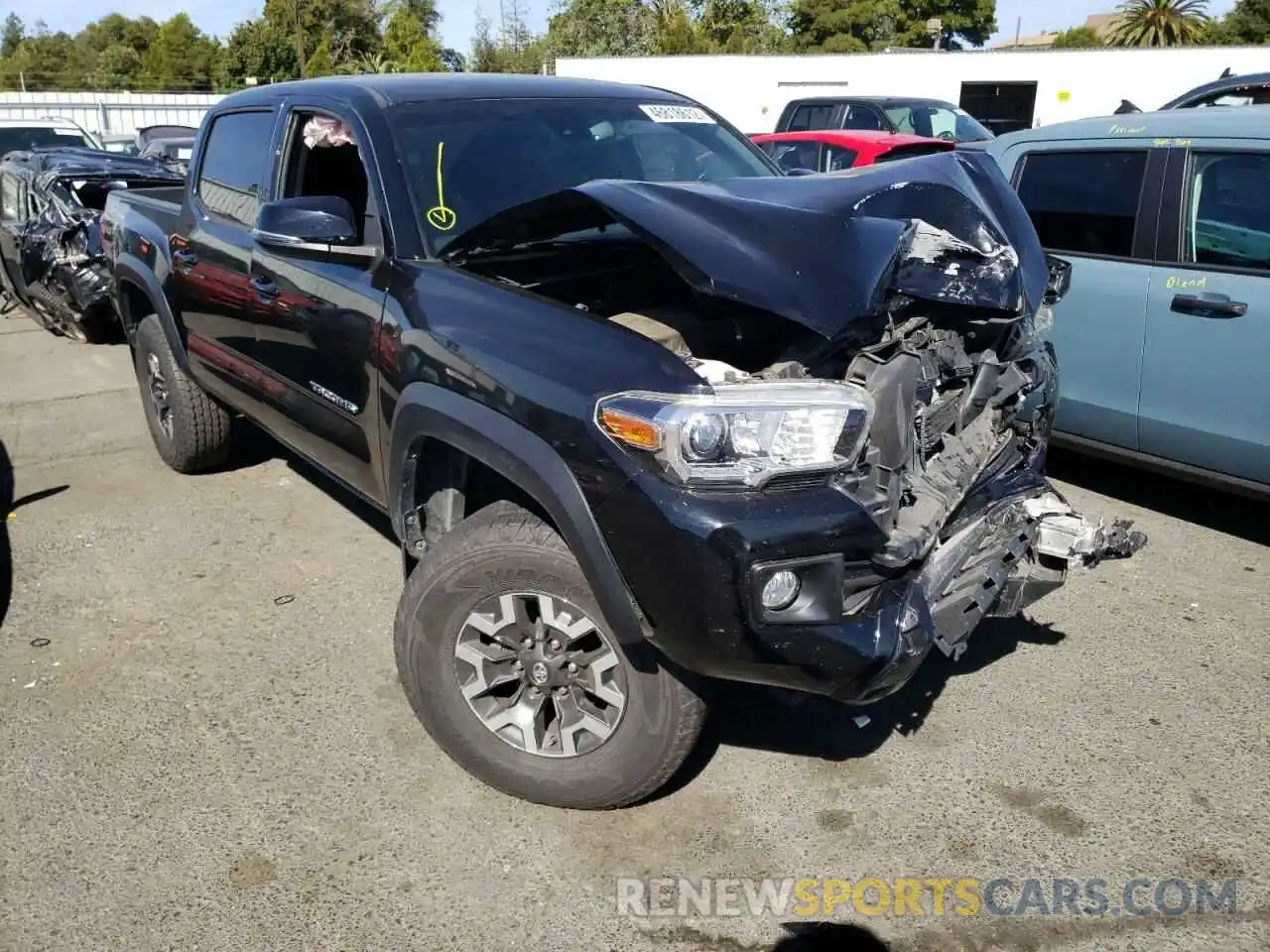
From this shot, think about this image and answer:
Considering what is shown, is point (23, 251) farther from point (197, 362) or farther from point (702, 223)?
point (702, 223)

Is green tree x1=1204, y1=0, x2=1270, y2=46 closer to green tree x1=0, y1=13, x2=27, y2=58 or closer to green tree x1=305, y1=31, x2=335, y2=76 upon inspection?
green tree x1=305, y1=31, x2=335, y2=76

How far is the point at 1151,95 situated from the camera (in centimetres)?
2567

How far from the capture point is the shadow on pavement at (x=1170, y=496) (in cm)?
491

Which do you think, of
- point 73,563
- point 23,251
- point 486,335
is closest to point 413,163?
point 486,335

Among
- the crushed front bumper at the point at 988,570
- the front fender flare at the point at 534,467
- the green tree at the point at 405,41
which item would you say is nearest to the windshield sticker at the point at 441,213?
the front fender flare at the point at 534,467

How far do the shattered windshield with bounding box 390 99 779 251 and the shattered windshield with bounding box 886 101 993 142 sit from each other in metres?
9.16

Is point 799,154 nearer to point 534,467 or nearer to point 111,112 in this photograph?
point 534,467

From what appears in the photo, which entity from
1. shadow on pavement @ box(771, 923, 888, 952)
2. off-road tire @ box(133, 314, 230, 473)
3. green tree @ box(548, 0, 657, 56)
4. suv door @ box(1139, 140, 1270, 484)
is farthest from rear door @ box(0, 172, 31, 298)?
green tree @ box(548, 0, 657, 56)

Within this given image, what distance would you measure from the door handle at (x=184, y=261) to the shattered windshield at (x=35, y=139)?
9087 millimetres

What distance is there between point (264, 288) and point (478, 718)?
197cm

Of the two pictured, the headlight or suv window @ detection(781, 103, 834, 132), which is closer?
the headlight

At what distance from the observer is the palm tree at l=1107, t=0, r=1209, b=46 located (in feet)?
173

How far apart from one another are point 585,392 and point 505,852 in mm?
1281

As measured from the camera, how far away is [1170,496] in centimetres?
525
